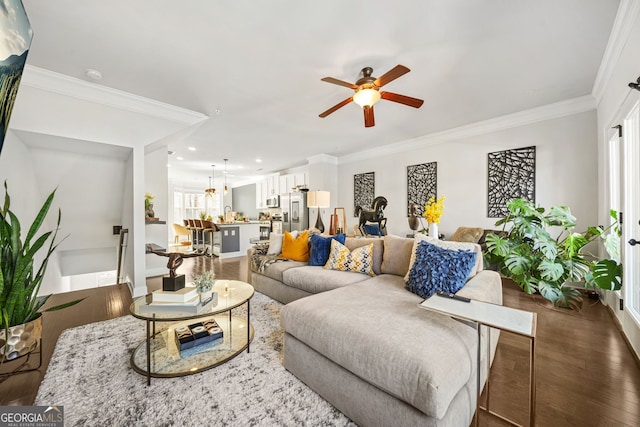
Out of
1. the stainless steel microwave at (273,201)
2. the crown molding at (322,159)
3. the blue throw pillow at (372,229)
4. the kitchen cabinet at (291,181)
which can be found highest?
the crown molding at (322,159)

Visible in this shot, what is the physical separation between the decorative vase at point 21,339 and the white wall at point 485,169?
17.5 ft

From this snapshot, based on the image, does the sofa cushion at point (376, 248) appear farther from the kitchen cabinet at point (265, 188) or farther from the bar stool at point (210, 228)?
the kitchen cabinet at point (265, 188)

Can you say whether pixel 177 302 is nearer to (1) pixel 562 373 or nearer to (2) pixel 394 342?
(2) pixel 394 342

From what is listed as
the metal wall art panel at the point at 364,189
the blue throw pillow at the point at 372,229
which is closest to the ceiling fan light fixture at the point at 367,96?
the blue throw pillow at the point at 372,229

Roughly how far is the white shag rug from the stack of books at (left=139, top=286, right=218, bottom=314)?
46cm

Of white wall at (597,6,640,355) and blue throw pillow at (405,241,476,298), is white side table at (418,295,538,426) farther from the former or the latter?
white wall at (597,6,640,355)

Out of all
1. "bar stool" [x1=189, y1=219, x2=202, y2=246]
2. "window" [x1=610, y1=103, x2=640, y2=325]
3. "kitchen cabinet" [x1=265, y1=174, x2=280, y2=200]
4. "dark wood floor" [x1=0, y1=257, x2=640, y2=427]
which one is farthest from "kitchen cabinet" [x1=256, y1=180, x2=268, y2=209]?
"window" [x1=610, y1=103, x2=640, y2=325]

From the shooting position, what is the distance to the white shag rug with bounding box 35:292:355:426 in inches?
53.9

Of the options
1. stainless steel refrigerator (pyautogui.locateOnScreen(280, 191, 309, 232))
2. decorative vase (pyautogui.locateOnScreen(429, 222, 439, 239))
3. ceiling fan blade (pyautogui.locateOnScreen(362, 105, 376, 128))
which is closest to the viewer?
decorative vase (pyautogui.locateOnScreen(429, 222, 439, 239))

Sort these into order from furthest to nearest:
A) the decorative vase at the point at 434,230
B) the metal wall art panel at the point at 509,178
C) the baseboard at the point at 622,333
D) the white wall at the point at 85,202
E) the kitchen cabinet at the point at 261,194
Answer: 1. the kitchen cabinet at the point at 261,194
2. the metal wall art panel at the point at 509,178
3. the white wall at the point at 85,202
4. the decorative vase at the point at 434,230
5. the baseboard at the point at 622,333

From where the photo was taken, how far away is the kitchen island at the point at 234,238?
21.0 feet

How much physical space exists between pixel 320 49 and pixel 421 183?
3535 millimetres

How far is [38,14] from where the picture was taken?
192cm

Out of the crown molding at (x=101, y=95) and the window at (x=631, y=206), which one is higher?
the crown molding at (x=101, y=95)
